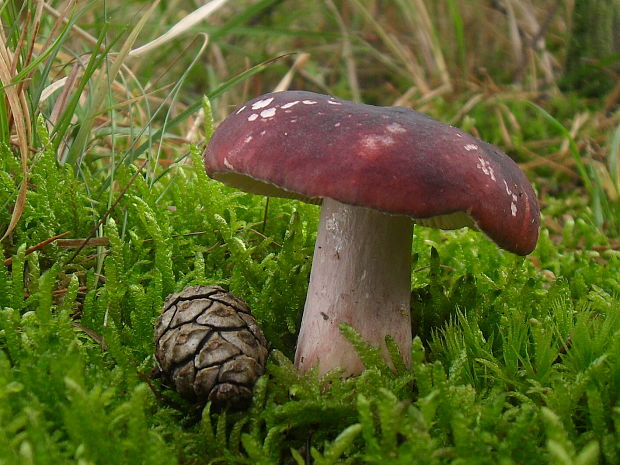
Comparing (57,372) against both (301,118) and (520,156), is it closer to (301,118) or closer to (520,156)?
(301,118)

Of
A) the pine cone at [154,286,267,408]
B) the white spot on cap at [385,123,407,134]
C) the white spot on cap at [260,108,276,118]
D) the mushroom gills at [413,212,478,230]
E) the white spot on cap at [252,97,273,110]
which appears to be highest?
the white spot on cap at [252,97,273,110]

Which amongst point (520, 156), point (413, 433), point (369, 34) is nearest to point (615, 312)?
point (413, 433)

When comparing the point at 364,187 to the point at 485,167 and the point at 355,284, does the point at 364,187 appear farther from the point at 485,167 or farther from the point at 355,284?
the point at 355,284

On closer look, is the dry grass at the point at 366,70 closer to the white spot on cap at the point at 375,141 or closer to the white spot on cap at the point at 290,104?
the white spot on cap at the point at 290,104

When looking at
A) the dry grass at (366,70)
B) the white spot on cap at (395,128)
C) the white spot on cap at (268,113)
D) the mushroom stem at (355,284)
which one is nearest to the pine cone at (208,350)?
the mushroom stem at (355,284)

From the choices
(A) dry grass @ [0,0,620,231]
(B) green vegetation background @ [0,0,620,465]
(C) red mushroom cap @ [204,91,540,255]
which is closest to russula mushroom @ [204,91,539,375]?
(C) red mushroom cap @ [204,91,540,255]

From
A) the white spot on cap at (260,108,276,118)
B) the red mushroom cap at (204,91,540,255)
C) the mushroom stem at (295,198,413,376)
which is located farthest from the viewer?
the mushroom stem at (295,198,413,376)

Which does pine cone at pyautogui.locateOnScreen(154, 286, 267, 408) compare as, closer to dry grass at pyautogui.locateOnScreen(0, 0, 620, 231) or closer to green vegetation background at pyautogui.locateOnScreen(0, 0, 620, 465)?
green vegetation background at pyautogui.locateOnScreen(0, 0, 620, 465)
